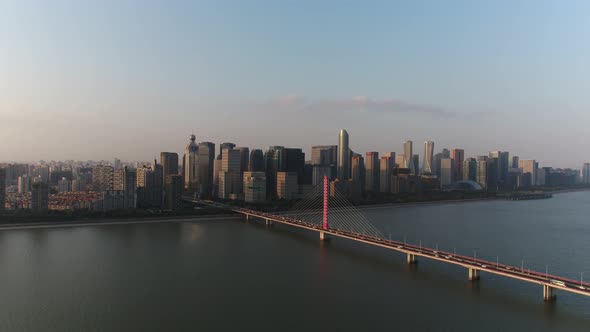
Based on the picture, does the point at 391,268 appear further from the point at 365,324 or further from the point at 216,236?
the point at 216,236

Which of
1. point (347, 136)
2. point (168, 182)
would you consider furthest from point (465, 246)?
point (347, 136)

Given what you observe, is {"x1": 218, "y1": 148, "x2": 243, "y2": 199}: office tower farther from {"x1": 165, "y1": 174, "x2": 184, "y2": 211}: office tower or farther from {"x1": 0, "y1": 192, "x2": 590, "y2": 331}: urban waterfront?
{"x1": 0, "y1": 192, "x2": 590, "y2": 331}: urban waterfront

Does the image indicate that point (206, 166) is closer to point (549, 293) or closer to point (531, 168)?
point (549, 293)

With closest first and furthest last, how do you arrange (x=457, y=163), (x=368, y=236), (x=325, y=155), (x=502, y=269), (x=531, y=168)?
(x=502, y=269) < (x=368, y=236) < (x=325, y=155) < (x=457, y=163) < (x=531, y=168)

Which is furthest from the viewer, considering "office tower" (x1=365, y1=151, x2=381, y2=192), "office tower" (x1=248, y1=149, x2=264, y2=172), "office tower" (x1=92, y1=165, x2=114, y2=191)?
"office tower" (x1=365, y1=151, x2=381, y2=192)

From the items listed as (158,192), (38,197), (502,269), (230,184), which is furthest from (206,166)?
(502,269)

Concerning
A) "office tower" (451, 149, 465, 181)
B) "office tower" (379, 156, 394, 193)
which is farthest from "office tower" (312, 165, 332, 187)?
"office tower" (451, 149, 465, 181)
